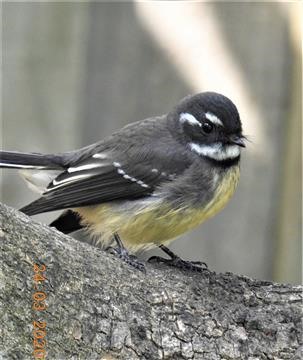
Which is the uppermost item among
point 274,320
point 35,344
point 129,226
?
point 129,226

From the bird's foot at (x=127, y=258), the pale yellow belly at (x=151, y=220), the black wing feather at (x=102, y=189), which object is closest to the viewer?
the bird's foot at (x=127, y=258)

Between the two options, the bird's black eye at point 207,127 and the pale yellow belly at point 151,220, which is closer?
the pale yellow belly at point 151,220

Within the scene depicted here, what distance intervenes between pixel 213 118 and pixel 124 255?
48.3 inches

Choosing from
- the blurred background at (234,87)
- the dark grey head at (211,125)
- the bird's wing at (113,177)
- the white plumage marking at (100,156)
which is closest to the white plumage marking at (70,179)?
the bird's wing at (113,177)

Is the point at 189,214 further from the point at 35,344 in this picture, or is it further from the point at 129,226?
the point at 35,344

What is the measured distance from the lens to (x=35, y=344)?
3.81 m

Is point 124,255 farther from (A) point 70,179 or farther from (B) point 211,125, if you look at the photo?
(B) point 211,125

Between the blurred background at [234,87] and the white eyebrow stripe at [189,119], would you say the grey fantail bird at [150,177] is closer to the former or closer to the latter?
the white eyebrow stripe at [189,119]

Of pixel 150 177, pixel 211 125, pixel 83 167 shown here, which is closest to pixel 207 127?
pixel 211 125

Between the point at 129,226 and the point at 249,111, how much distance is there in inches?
64.0

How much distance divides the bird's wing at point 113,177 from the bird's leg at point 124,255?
303mm

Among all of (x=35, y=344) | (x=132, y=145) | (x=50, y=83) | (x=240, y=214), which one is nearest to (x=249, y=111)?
(x=240, y=214)

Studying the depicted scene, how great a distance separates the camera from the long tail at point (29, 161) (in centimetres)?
585

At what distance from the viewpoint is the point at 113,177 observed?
224 inches
